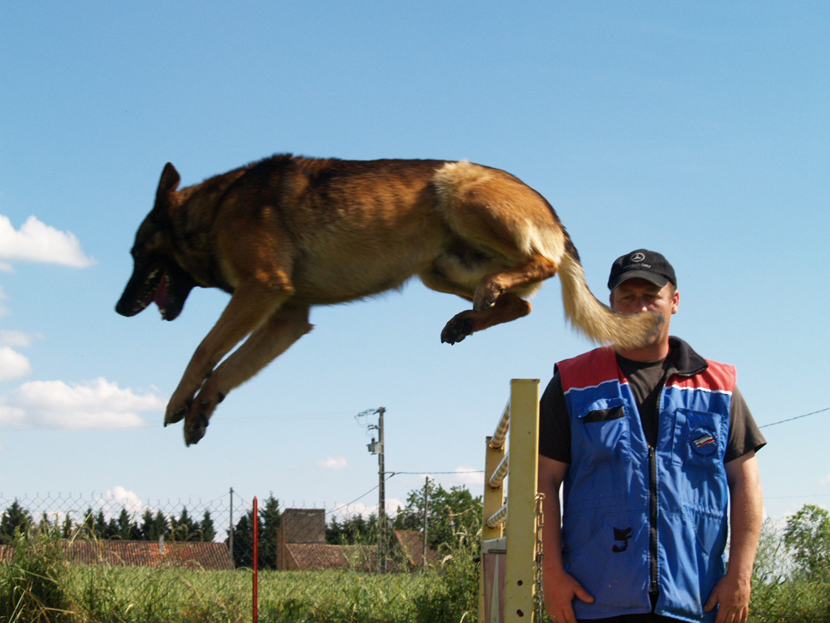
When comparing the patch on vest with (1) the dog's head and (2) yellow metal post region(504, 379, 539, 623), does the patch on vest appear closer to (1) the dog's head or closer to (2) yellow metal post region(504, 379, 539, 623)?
(2) yellow metal post region(504, 379, 539, 623)

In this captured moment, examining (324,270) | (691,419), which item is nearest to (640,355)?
(691,419)

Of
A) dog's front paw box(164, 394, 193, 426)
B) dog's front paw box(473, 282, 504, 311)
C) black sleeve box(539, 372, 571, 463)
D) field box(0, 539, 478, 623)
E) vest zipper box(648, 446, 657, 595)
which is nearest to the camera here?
vest zipper box(648, 446, 657, 595)

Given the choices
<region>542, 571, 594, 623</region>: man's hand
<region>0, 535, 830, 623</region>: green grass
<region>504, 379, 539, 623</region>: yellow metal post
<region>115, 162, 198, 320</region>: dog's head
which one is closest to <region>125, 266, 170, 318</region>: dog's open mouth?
<region>115, 162, 198, 320</region>: dog's head

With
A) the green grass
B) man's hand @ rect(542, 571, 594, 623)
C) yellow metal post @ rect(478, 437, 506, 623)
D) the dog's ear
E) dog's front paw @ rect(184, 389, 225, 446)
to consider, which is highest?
the dog's ear

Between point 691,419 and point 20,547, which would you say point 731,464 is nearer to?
point 691,419

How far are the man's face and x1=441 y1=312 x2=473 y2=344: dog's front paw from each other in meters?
0.82

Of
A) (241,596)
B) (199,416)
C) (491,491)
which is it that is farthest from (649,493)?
(241,596)

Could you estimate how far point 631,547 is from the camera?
7.04 feet

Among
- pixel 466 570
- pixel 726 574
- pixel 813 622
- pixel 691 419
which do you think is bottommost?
pixel 813 622

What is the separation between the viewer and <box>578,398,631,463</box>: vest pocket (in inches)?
88.3

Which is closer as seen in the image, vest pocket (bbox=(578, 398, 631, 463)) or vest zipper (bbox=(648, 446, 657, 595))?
vest zipper (bbox=(648, 446, 657, 595))

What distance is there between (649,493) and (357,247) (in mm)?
1907

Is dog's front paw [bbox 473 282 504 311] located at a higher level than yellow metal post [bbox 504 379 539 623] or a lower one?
higher

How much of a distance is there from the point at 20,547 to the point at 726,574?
201 inches
